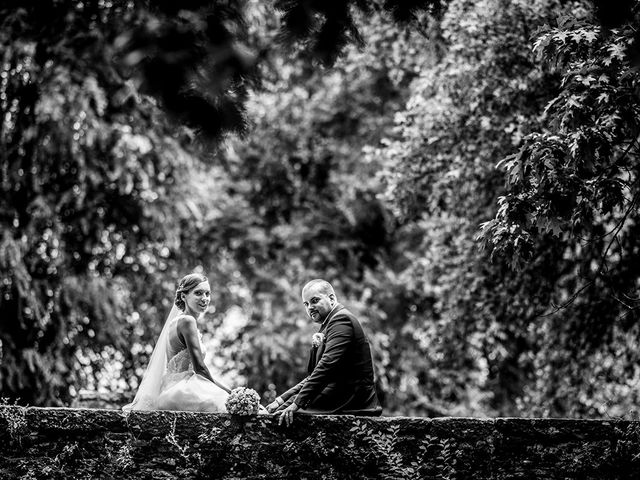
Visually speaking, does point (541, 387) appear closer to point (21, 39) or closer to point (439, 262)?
point (439, 262)

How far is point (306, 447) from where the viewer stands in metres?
6.20

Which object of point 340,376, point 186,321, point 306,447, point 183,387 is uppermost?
point 186,321

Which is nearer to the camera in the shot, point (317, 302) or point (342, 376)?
point (342, 376)

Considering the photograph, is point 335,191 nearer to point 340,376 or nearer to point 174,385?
point 174,385

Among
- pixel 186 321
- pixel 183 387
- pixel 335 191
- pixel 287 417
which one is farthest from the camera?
pixel 335 191

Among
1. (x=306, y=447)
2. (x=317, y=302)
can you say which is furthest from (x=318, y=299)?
(x=306, y=447)

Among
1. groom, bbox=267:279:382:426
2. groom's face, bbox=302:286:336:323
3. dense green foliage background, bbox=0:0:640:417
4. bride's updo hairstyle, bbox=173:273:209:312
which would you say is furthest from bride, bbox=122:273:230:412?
dense green foliage background, bbox=0:0:640:417

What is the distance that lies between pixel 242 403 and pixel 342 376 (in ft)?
3.05

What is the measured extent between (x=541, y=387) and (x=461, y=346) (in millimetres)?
1438

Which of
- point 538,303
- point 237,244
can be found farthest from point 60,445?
point 237,244

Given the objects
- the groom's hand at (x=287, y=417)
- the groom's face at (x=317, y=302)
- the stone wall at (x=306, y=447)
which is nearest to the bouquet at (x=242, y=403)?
the stone wall at (x=306, y=447)

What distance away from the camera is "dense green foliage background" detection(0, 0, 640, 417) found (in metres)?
6.38

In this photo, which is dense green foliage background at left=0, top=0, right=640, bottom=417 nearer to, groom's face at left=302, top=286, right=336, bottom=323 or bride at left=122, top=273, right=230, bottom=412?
groom's face at left=302, top=286, right=336, bottom=323

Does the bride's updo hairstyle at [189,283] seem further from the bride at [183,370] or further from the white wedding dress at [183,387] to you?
the white wedding dress at [183,387]
